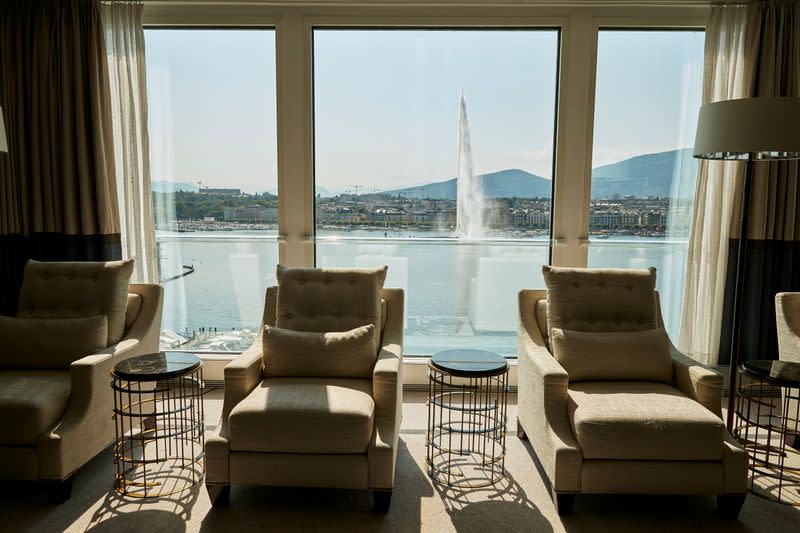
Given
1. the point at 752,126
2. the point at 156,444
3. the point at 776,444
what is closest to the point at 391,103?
the point at 752,126

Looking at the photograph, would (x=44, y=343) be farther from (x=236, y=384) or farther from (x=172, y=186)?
(x=172, y=186)

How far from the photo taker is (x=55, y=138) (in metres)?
3.98

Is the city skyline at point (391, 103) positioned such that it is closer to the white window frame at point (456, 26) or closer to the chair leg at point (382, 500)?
the white window frame at point (456, 26)

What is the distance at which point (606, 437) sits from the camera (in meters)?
2.49

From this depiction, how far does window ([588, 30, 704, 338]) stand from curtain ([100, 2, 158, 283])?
10.6 feet

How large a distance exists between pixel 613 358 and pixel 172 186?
3.26 m

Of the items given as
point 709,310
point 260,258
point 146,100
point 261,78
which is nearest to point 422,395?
point 260,258

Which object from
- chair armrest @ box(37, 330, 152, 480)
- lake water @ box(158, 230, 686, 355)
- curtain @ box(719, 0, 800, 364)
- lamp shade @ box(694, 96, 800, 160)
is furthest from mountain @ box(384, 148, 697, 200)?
chair armrest @ box(37, 330, 152, 480)

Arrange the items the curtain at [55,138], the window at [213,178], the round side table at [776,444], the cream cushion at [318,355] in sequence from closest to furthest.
A: the round side table at [776,444], the cream cushion at [318,355], the curtain at [55,138], the window at [213,178]

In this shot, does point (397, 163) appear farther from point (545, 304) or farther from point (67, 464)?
point (67, 464)

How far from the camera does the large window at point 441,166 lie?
4172 mm

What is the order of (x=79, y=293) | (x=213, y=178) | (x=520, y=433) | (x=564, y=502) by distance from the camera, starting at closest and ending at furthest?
(x=564, y=502), (x=79, y=293), (x=520, y=433), (x=213, y=178)

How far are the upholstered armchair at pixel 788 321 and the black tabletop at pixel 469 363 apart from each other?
161 centimetres

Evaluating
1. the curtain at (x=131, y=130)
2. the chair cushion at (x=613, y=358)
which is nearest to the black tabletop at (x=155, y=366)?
the curtain at (x=131, y=130)
